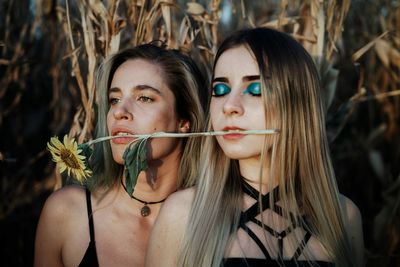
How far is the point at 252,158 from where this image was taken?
159 centimetres

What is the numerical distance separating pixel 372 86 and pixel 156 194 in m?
1.74

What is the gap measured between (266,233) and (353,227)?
36 cm

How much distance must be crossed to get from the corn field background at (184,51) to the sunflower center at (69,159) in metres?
0.30

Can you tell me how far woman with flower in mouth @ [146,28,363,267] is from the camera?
1473 millimetres

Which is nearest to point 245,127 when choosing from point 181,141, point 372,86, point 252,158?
point 252,158

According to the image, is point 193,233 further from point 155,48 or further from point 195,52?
point 195,52

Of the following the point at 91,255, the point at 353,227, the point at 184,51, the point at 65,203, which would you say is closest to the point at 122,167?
the point at 65,203

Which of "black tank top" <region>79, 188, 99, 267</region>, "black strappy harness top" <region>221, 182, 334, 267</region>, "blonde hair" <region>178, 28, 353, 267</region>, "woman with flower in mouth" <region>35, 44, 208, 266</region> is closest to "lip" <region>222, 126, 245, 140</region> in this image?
"blonde hair" <region>178, 28, 353, 267</region>

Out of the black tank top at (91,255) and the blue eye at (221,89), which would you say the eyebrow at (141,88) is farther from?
the black tank top at (91,255)

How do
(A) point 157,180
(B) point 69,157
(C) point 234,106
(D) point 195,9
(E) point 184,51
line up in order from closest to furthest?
(C) point 234,106 → (B) point 69,157 → (A) point 157,180 → (D) point 195,9 → (E) point 184,51

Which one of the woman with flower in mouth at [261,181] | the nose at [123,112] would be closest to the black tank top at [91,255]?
the woman with flower in mouth at [261,181]

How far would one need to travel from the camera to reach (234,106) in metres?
1.45

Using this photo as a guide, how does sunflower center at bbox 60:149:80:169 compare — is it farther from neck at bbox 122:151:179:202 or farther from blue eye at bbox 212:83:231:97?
blue eye at bbox 212:83:231:97

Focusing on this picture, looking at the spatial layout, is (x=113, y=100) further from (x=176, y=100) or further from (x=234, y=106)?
(x=234, y=106)
